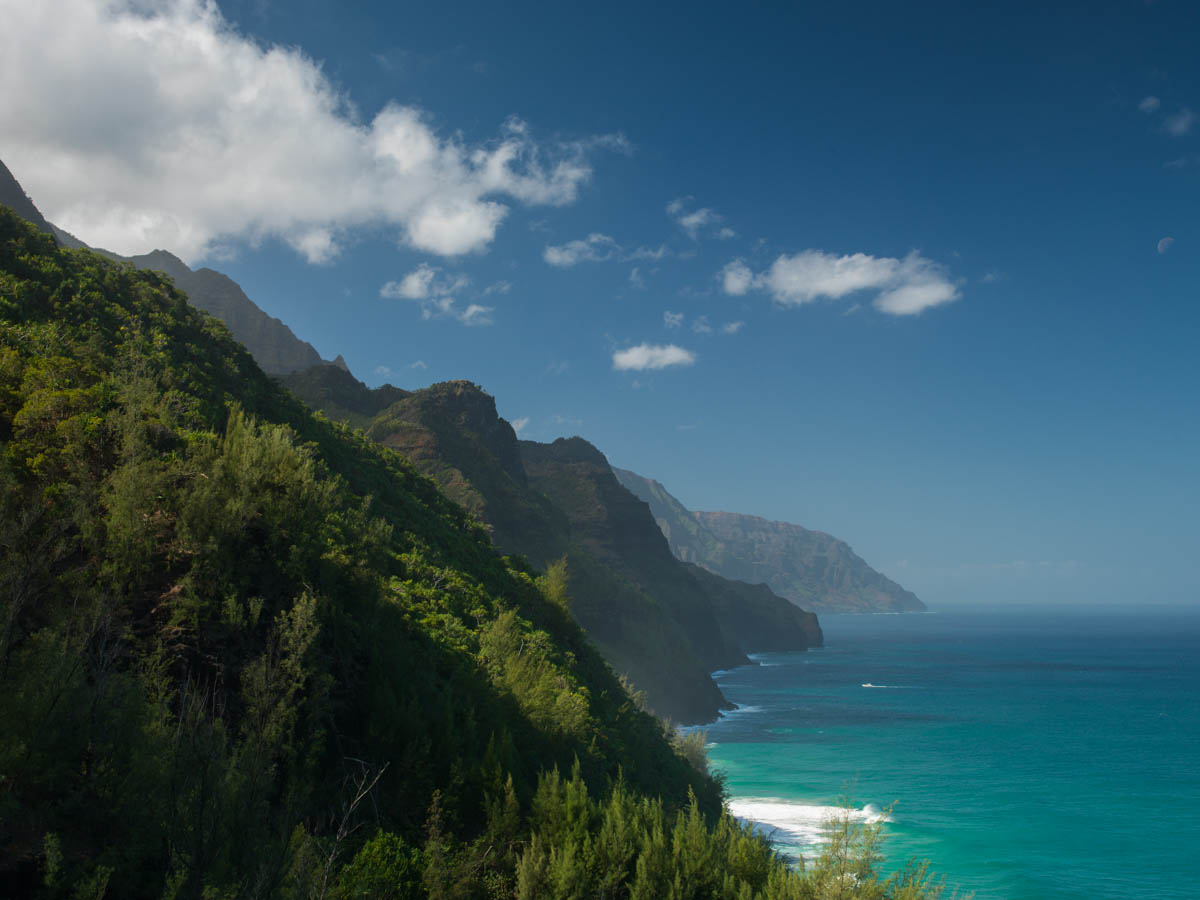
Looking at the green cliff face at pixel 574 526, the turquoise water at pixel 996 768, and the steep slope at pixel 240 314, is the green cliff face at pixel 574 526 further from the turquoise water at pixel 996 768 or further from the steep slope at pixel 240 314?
the steep slope at pixel 240 314

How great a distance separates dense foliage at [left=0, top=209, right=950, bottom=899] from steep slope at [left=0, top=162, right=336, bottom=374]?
117m

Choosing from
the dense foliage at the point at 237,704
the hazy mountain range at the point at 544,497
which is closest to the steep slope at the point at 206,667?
the dense foliage at the point at 237,704

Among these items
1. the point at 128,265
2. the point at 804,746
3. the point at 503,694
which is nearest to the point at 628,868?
the point at 503,694

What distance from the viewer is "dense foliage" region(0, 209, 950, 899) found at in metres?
7.21

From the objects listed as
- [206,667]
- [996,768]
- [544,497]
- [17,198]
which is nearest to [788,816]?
[996,768]

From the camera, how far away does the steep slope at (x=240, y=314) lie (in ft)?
→ 421

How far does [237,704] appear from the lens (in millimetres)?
11414

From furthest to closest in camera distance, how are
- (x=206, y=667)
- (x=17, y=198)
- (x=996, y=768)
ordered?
(x=17, y=198) < (x=996, y=768) < (x=206, y=667)

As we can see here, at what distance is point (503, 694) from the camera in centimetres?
1823

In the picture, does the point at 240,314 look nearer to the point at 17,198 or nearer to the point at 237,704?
the point at 17,198

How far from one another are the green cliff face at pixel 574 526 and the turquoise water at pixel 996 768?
935cm

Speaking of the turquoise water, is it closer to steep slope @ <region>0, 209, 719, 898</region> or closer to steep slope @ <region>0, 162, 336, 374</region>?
steep slope @ <region>0, 209, 719, 898</region>

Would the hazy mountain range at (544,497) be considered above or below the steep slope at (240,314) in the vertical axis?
below

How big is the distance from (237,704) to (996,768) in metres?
66.5
